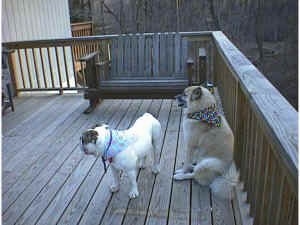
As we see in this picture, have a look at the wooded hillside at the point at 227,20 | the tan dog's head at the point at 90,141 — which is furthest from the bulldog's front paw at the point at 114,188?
the wooded hillside at the point at 227,20

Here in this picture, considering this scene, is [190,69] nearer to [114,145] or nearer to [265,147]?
[114,145]

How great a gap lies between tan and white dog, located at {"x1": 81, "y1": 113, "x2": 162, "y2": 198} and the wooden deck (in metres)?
0.18

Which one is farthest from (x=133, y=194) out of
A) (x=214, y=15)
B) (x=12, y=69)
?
(x=214, y=15)

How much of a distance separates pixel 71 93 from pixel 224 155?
377 cm

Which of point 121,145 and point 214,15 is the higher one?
point 214,15

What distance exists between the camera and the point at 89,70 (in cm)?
426

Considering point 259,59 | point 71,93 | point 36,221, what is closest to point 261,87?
point 36,221

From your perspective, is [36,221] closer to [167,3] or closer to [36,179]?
[36,179]

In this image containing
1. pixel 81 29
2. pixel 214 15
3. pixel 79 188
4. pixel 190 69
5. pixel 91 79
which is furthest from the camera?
pixel 214 15

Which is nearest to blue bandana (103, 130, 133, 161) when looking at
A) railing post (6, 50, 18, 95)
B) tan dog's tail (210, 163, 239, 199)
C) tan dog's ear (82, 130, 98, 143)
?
tan dog's ear (82, 130, 98, 143)

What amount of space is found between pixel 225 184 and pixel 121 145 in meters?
0.77

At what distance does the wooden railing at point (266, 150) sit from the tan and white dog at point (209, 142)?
10cm

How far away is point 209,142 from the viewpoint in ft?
7.22

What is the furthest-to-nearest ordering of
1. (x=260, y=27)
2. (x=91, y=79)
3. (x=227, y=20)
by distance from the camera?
(x=260, y=27) < (x=227, y=20) < (x=91, y=79)
